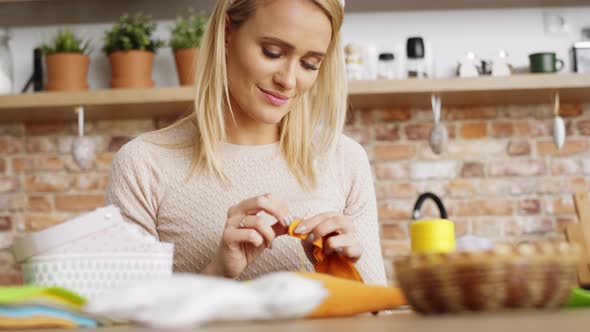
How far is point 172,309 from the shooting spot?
1.90 ft

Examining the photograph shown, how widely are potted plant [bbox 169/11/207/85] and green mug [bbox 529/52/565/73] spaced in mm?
1258

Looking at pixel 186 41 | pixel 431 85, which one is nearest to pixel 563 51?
pixel 431 85

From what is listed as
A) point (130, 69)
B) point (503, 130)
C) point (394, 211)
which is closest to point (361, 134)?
point (394, 211)

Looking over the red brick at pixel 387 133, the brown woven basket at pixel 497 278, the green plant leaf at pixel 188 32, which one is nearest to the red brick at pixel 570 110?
the red brick at pixel 387 133

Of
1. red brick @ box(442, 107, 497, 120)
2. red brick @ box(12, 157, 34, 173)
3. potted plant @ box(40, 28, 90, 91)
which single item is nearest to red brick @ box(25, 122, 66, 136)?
red brick @ box(12, 157, 34, 173)

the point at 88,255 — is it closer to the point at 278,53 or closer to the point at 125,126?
the point at 278,53

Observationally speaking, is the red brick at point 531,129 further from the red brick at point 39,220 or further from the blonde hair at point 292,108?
the red brick at point 39,220

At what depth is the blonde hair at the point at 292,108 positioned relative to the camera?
1727mm

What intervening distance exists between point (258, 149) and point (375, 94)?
1295mm

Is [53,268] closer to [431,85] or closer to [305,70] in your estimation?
[305,70]

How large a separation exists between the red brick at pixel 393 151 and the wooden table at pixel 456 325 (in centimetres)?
262

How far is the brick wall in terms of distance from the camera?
325 centimetres

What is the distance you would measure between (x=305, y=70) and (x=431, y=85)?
1445 millimetres

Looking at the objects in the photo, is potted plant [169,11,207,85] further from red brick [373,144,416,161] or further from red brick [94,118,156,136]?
red brick [373,144,416,161]
